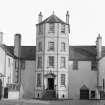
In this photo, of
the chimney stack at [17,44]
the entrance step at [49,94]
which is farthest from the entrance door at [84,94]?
the chimney stack at [17,44]

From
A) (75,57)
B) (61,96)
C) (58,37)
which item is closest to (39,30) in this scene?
(58,37)

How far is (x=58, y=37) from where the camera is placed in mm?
54438

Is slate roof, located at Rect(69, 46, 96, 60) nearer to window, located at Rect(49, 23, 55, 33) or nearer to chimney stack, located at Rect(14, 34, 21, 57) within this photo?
window, located at Rect(49, 23, 55, 33)

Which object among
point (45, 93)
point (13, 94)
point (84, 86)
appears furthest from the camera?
point (84, 86)

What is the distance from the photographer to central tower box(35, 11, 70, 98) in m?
54.1

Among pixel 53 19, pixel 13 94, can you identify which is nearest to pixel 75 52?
pixel 53 19

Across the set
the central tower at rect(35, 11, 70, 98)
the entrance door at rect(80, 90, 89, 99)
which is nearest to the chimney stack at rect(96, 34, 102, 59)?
the central tower at rect(35, 11, 70, 98)

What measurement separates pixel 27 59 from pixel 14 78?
163 inches

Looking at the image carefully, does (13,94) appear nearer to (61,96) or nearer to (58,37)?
(61,96)

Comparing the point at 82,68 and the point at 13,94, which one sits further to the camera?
the point at 82,68

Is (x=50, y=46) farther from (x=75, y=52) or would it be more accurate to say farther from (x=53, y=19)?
(x=75, y=52)

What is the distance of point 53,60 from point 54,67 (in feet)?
3.88

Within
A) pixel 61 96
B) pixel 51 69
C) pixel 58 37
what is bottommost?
pixel 61 96

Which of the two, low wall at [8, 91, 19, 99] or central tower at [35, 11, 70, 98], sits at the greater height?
central tower at [35, 11, 70, 98]
